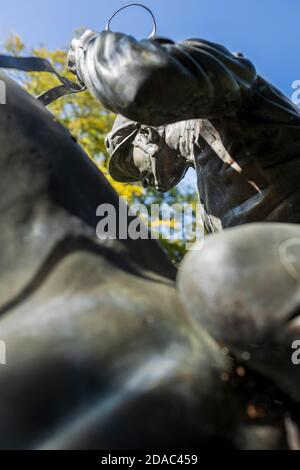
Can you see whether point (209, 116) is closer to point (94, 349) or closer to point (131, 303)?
point (131, 303)

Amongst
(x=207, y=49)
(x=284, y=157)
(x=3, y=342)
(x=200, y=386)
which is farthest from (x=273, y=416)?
(x=284, y=157)

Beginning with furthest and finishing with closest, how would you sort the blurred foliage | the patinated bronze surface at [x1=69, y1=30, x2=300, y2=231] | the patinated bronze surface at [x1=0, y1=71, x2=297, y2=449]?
the blurred foliage, the patinated bronze surface at [x1=69, y1=30, x2=300, y2=231], the patinated bronze surface at [x1=0, y1=71, x2=297, y2=449]

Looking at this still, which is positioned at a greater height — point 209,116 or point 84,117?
point 84,117

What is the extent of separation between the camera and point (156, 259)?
157 centimetres

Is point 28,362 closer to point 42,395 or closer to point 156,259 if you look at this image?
point 42,395

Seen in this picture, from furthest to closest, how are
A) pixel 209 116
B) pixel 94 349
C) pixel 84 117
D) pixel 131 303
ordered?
pixel 84 117, pixel 209 116, pixel 131 303, pixel 94 349

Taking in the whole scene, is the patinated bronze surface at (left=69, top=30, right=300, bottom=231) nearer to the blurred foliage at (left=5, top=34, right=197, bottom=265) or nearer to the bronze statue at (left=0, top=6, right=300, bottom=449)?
the bronze statue at (left=0, top=6, right=300, bottom=449)
